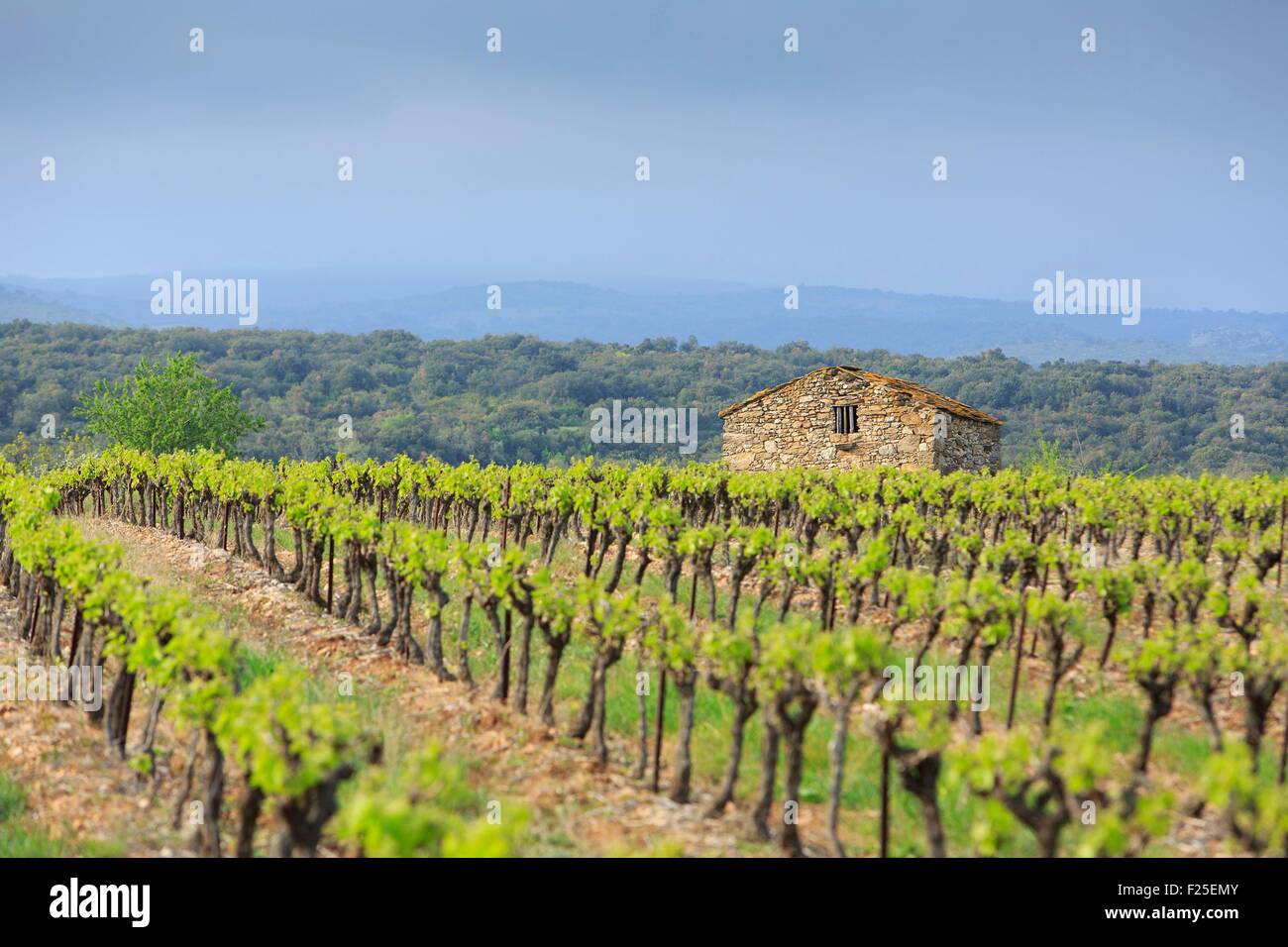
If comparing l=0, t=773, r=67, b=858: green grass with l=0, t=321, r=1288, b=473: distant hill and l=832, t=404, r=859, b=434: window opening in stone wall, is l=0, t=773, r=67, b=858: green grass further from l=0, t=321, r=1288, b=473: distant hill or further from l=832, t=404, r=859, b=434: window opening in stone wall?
l=0, t=321, r=1288, b=473: distant hill

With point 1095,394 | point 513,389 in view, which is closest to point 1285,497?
point 1095,394

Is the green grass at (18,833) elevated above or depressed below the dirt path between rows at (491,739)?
below

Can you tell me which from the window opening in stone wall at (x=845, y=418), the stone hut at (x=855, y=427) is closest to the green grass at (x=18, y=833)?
the stone hut at (x=855, y=427)

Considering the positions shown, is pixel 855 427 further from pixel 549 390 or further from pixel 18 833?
pixel 549 390

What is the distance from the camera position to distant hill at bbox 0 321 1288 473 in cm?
8919

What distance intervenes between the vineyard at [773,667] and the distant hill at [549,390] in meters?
58.6

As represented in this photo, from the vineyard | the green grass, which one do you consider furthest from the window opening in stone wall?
the green grass

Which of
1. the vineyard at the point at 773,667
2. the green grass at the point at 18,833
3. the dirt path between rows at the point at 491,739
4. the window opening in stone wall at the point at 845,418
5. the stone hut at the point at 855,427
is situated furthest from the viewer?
the window opening in stone wall at the point at 845,418

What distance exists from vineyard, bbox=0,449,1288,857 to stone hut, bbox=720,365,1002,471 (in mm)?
11888

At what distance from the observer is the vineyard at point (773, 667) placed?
25.2ft

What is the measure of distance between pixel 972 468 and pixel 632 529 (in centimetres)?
2235

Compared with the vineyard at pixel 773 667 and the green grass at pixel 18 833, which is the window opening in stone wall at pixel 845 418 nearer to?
the vineyard at pixel 773 667

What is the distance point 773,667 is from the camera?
9.72m
